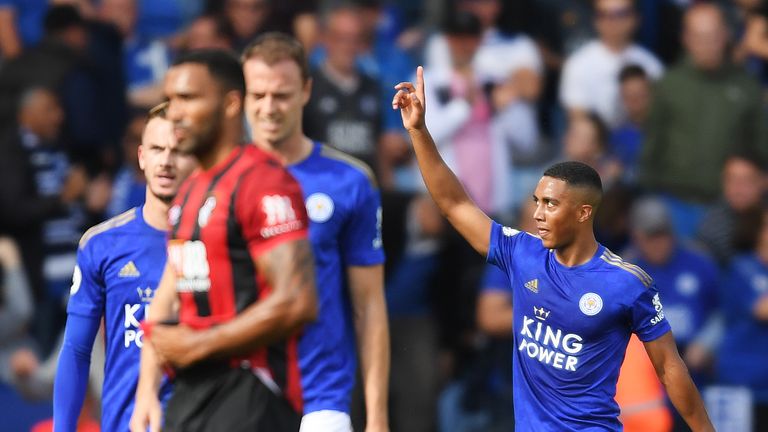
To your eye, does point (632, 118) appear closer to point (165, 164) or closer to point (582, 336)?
point (582, 336)

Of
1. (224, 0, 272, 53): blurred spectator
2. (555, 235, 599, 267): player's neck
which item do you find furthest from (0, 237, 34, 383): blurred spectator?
(555, 235, 599, 267): player's neck

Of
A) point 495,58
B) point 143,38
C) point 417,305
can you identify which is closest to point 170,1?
point 143,38

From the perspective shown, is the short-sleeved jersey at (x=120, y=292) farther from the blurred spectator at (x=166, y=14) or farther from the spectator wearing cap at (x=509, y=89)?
the blurred spectator at (x=166, y=14)

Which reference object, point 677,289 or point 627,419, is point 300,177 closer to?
point 627,419

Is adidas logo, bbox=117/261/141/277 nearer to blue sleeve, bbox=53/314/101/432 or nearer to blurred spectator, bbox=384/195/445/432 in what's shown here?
blue sleeve, bbox=53/314/101/432

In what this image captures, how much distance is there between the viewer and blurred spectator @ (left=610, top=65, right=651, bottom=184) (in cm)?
1091

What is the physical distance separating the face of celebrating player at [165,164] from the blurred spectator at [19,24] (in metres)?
5.55

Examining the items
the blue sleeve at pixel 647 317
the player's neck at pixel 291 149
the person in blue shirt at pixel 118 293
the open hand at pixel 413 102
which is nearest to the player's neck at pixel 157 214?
the person in blue shirt at pixel 118 293

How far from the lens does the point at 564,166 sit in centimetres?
558

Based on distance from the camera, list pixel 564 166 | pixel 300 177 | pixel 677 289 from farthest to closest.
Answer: pixel 677 289 → pixel 300 177 → pixel 564 166

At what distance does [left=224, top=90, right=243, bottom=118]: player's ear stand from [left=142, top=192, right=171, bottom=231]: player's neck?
1168mm

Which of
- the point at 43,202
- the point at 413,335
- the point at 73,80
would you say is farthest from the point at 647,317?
the point at 73,80

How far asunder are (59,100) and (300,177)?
4.81 m

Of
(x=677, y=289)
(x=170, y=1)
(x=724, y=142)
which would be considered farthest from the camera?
(x=170, y=1)
